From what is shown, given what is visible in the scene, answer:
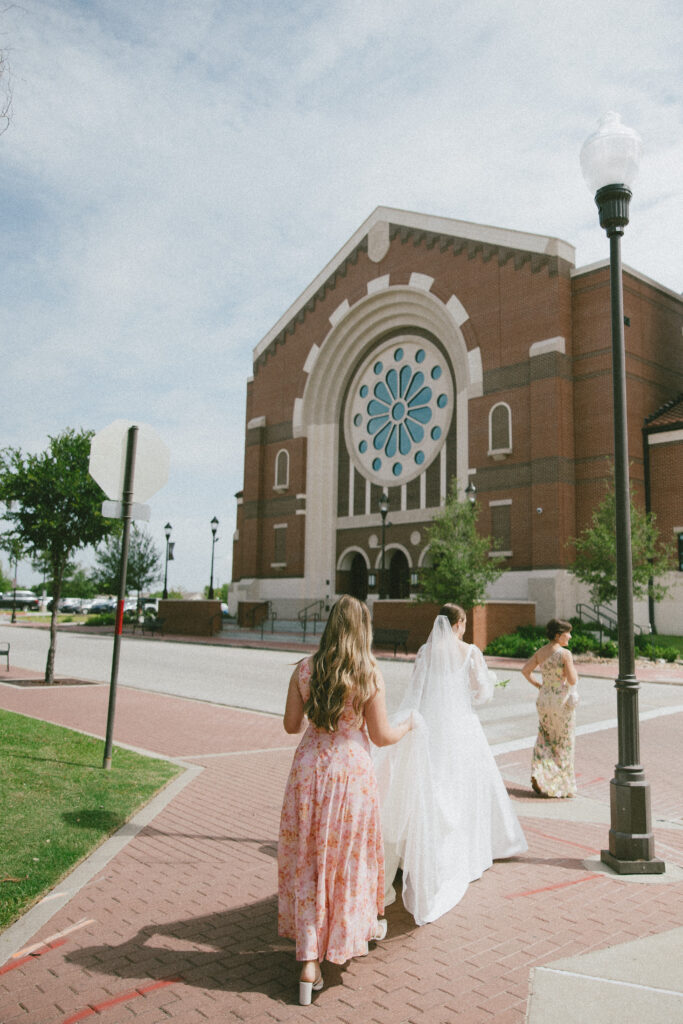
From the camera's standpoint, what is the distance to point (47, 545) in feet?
50.4

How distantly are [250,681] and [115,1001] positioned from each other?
13.7 meters

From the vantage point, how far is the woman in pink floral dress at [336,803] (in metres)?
3.52

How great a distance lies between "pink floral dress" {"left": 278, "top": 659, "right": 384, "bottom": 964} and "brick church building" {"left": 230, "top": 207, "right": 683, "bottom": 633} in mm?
21505

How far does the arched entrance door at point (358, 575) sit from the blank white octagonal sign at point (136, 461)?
108ft

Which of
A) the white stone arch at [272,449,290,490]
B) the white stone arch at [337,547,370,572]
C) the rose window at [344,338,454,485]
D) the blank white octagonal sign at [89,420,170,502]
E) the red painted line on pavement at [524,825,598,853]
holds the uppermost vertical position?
the rose window at [344,338,454,485]

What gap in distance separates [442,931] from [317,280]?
131 ft

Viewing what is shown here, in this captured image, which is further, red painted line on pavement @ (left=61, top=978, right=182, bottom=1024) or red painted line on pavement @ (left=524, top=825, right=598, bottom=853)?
red painted line on pavement @ (left=524, top=825, right=598, bottom=853)

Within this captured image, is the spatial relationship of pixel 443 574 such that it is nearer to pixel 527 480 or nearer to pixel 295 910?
pixel 527 480

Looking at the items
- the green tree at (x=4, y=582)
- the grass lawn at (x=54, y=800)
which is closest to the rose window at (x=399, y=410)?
the grass lawn at (x=54, y=800)

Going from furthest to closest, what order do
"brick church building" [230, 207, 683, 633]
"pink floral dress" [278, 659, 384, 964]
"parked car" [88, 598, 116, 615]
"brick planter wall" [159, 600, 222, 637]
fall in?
"parked car" [88, 598, 116, 615]
"brick planter wall" [159, 600, 222, 637]
"brick church building" [230, 207, 683, 633]
"pink floral dress" [278, 659, 384, 964]

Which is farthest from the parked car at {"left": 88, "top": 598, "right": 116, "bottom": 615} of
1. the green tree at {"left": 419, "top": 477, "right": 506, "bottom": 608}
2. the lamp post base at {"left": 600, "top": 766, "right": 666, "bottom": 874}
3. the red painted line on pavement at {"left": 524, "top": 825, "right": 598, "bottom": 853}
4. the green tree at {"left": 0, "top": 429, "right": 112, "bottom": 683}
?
the lamp post base at {"left": 600, "top": 766, "right": 666, "bottom": 874}

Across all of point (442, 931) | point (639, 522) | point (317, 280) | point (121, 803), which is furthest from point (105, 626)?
point (442, 931)

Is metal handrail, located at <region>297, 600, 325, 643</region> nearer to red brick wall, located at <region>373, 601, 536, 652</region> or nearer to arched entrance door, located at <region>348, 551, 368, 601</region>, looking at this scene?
arched entrance door, located at <region>348, 551, 368, 601</region>

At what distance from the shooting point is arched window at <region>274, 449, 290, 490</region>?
41625 millimetres
